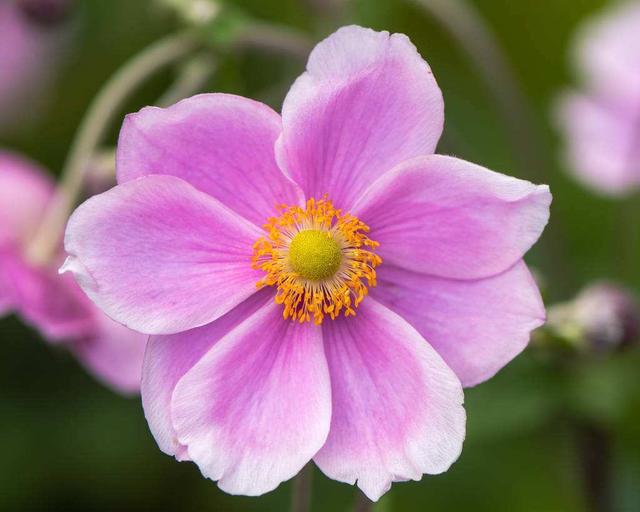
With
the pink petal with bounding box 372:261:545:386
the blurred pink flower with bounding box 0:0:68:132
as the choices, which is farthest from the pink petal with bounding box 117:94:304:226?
the blurred pink flower with bounding box 0:0:68:132

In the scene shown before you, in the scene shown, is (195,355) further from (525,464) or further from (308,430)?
(525,464)

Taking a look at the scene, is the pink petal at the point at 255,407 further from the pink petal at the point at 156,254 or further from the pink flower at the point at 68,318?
the pink flower at the point at 68,318

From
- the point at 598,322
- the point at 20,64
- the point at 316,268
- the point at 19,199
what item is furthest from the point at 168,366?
the point at 20,64

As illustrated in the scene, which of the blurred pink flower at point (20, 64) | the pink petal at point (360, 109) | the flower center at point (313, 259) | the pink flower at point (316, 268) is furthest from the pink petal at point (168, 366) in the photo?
the blurred pink flower at point (20, 64)

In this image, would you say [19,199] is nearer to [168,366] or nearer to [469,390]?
[168,366]

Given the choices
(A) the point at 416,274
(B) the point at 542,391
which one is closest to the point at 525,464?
(B) the point at 542,391

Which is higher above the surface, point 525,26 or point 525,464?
point 525,26
